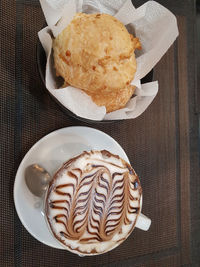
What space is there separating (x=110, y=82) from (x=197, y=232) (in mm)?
647

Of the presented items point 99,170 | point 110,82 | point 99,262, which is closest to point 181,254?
point 99,262

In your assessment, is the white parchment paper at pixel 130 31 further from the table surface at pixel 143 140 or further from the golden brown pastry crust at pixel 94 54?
the table surface at pixel 143 140

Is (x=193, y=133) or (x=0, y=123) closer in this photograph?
(x=0, y=123)

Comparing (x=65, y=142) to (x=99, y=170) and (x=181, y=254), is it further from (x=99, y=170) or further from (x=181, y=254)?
(x=181, y=254)

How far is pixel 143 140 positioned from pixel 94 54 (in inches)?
15.1

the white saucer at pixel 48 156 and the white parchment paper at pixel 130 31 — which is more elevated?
the white parchment paper at pixel 130 31

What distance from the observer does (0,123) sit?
888 millimetres

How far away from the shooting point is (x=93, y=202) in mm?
792

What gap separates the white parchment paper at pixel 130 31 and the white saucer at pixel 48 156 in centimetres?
10

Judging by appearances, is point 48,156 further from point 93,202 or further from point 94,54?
point 94,54

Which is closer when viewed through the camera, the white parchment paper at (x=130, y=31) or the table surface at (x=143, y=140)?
the white parchment paper at (x=130, y=31)

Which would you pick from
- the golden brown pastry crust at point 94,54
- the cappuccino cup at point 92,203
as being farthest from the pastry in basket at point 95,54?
the cappuccino cup at point 92,203

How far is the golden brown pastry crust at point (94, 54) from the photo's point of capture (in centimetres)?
75

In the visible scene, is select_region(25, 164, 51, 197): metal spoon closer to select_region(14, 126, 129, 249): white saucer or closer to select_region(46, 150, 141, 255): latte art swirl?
select_region(14, 126, 129, 249): white saucer
